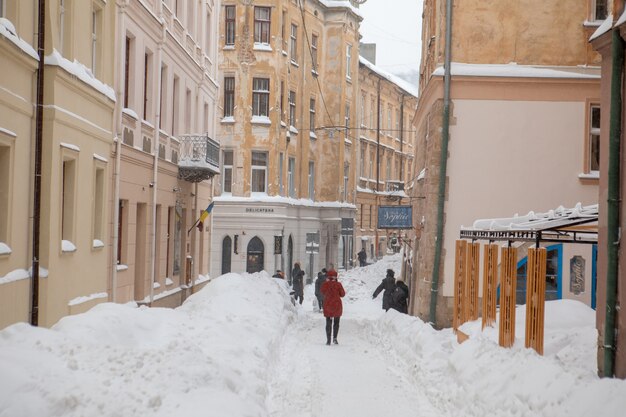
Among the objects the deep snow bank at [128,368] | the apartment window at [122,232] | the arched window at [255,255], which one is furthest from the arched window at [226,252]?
the deep snow bank at [128,368]

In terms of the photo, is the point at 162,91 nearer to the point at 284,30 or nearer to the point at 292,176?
the point at 284,30

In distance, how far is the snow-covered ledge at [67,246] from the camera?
47.8 ft

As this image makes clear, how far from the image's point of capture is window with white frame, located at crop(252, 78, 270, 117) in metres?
39.2

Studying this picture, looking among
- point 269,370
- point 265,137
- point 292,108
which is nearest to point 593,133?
point 269,370

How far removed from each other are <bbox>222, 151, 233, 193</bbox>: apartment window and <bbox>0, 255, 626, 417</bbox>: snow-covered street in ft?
66.2

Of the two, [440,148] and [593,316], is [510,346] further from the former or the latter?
[440,148]

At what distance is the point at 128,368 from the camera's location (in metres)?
8.59

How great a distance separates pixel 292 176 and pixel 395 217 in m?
19.2

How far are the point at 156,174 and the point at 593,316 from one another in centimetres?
1249

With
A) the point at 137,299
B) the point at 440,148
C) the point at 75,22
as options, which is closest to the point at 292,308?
the point at 137,299

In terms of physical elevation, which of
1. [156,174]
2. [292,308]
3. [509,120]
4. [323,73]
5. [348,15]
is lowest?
[292,308]

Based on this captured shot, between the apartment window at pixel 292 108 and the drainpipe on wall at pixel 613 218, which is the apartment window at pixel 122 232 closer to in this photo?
the drainpipe on wall at pixel 613 218

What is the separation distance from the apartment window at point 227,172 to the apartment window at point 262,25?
5502mm

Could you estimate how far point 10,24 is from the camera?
38.1 ft
